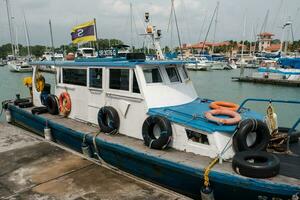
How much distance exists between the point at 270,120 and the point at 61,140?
611 cm

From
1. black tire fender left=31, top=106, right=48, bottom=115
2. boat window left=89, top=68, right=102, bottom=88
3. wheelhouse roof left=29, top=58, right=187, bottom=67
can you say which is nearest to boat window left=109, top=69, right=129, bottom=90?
wheelhouse roof left=29, top=58, right=187, bottom=67

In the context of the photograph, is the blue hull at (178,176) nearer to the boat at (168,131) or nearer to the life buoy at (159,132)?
the boat at (168,131)

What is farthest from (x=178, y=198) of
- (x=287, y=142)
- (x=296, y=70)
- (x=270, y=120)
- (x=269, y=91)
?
(x=296, y=70)

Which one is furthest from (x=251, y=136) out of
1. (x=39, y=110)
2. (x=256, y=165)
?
(x=39, y=110)

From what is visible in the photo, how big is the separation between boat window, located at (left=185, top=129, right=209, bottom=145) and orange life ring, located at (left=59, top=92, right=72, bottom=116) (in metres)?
4.56

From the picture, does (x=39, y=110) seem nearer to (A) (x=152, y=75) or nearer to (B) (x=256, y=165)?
(A) (x=152, y=75)

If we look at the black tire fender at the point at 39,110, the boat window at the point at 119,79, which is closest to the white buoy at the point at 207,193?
the boat window at the point at 119,79

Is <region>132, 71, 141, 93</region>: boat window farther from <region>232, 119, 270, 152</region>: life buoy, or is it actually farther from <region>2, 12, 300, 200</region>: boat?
<region>232, 119, 270, 152</region>: life buoy

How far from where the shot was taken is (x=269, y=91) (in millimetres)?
31141

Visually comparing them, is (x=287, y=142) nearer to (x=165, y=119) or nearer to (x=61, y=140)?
(x=165, y=119)

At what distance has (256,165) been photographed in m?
4.86

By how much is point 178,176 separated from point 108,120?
264 centimetres

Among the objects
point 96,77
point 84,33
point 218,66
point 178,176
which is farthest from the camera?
point 218,66

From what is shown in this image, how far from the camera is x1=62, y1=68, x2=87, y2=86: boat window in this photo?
865 centimetres
